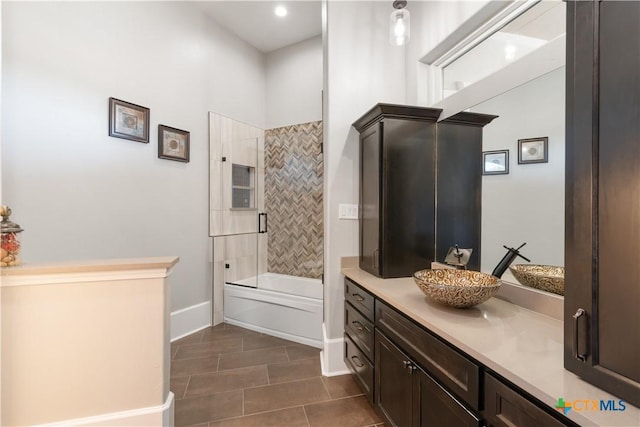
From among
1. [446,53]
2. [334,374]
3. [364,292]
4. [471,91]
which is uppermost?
[446,53]

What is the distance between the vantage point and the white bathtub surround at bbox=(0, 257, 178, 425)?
4.85 ft

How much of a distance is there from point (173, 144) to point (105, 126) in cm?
63

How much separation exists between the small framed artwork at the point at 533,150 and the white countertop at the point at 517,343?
0.71 metres

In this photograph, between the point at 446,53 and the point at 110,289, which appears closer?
the point at 110,289

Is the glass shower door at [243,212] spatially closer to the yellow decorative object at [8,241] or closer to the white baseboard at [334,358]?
the white baseboard at [334,358]

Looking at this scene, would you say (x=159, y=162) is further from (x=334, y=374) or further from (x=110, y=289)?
(x=334, y=374)

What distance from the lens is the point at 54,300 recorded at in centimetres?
152

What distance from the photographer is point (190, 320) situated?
3.16m

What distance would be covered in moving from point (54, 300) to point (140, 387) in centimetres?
67

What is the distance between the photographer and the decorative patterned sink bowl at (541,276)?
1229 mm

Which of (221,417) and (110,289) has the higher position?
(110,289)

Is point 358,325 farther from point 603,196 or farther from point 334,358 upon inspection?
point 603,196

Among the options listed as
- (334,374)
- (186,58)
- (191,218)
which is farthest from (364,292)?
(186,58)

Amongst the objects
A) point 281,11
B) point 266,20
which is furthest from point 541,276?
point 266,20
